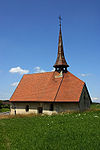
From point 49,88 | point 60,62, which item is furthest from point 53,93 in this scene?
point 60,62

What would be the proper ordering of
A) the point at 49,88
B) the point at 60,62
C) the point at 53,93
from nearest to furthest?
the point at 53,93 < the point at 49,88 < the point at 60,62

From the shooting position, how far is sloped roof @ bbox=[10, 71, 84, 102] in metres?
24.5

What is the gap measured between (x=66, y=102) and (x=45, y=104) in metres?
3.64

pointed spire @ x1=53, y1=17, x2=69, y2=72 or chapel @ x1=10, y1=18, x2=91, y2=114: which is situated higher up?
pointed spire @ x1=53, y1=17, x2=69, y2=72

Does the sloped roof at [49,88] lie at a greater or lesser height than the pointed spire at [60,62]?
lesser

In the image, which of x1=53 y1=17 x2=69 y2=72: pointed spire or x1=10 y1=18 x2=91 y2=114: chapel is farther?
x1=53 y1=17 x2=69 y2=72: pointed spire

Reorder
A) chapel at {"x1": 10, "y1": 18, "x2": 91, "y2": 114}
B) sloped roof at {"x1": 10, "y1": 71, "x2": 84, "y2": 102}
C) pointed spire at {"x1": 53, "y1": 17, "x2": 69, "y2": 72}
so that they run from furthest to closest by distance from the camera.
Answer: pointed spire at {"x1": 53, "y1": 17, "x2": 69, "y2": 72} < sloped roof at {"x1": 10, "y1": 71, "x2": 84, "y2": 102} < chapel at {"x1": 10, "y1": 18, "x2": 91, "y2": 114}

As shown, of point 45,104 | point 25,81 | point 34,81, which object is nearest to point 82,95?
point 45,104

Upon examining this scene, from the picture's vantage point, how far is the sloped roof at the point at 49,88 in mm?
24484

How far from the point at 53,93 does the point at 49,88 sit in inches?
73.2

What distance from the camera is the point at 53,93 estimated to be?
25.5 metres

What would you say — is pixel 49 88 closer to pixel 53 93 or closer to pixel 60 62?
pixel 53 93

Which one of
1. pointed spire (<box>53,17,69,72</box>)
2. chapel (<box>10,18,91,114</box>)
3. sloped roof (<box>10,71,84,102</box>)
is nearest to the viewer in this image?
chapel (<box>10,18,91,114</box>)

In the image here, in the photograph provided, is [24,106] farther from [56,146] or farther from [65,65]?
[56,146]
